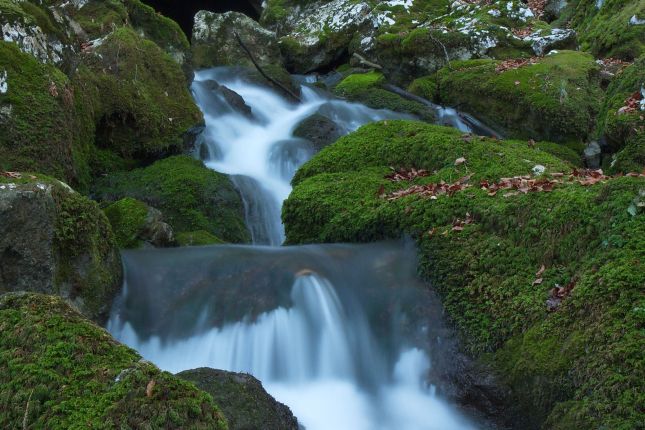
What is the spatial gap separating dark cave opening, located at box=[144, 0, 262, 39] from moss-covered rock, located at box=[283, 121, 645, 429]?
20.5 metres

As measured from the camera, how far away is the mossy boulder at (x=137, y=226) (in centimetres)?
649

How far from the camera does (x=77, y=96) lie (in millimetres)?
7918

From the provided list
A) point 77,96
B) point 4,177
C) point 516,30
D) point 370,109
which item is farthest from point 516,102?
point 4,177

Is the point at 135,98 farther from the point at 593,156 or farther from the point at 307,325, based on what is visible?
the point at 593,156

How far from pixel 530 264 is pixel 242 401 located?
237 centimetres

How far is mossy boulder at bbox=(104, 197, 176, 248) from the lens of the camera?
21.3 ft

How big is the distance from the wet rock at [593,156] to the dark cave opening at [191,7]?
754 inches

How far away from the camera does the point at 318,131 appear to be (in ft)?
37.2

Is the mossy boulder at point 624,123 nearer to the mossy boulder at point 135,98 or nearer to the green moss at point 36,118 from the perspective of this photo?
the mossy boulder at point 135,98

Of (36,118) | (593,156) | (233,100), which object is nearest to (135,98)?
(36,118)

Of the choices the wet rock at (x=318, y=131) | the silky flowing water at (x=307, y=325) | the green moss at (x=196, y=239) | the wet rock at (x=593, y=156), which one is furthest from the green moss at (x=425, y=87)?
the silky flowing water at (x=307, y=325)

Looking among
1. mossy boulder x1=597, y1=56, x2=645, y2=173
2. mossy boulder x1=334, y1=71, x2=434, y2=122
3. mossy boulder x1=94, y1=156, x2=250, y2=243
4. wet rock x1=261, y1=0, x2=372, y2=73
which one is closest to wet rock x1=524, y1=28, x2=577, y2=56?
mossy boulder x1=334, y1=71, x2=434, y2=122

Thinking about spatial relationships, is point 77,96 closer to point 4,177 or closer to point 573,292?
point 4,177

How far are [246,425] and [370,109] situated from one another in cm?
1031
